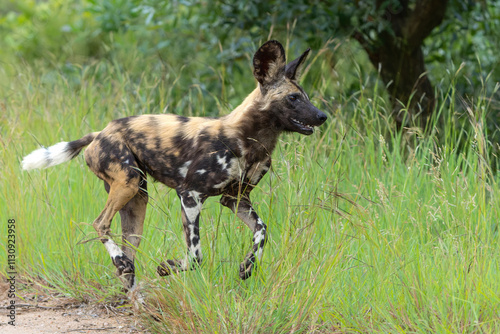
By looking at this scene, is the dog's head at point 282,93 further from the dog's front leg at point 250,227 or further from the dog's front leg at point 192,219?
the dog's front leg at point 192,219

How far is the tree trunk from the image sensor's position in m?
6.63

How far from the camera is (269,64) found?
373 centimetres

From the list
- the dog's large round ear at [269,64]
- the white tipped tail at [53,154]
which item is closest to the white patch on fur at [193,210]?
the dog's large round ear at [269,64]

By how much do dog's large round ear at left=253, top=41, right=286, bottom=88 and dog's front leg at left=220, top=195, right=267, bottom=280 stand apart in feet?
2.24

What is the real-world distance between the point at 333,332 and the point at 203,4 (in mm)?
4238

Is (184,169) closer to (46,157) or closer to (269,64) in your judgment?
(269,64)

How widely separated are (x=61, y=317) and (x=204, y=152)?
4.27 ft

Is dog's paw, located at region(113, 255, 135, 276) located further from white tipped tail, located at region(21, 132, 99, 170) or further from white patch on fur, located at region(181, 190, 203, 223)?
white tipped tail, located at region(21, 132, 99, 170)

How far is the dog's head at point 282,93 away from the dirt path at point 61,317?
1383mm

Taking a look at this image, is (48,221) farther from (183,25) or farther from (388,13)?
(388,13)

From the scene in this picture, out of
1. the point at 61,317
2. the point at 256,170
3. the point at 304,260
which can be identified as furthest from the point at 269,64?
the point at 61,317

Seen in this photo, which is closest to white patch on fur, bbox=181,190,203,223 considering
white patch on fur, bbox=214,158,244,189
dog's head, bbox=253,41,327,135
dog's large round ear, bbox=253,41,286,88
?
white patch on fur, bbox=214,158,244,189

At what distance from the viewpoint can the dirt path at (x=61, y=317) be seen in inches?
143

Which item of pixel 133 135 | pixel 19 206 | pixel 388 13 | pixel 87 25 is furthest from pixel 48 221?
pixel 87 25
